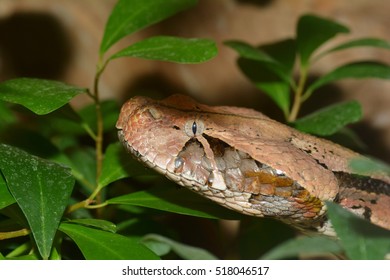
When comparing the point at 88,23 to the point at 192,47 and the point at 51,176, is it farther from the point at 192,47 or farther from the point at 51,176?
the point at 51,176

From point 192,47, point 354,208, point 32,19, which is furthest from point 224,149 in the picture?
point 32,19

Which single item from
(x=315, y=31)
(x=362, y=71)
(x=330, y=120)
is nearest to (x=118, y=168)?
(x=330, y=120)

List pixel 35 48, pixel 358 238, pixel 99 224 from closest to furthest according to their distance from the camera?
pixel 358 238 → pixel 99 224 → pixel 35 48

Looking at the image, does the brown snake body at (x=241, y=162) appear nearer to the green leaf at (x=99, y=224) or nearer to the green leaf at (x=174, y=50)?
the green leaf at (x=174, y=50)

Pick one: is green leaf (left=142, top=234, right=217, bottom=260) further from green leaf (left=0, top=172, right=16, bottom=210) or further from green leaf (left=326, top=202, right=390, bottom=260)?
green leaf (left=326, top=202, right=390, bottom=260)

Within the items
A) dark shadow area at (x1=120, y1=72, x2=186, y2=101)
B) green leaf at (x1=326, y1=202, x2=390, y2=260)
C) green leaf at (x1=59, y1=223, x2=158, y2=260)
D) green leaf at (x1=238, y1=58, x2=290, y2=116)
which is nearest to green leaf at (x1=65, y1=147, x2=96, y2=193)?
green leaf at (x1=59, y1=223, x2=158, y2=260)

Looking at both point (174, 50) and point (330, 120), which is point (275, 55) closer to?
point (330, 120)

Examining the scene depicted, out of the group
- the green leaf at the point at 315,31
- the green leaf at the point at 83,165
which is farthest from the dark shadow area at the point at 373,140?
the green leaf at the point at 83,165
